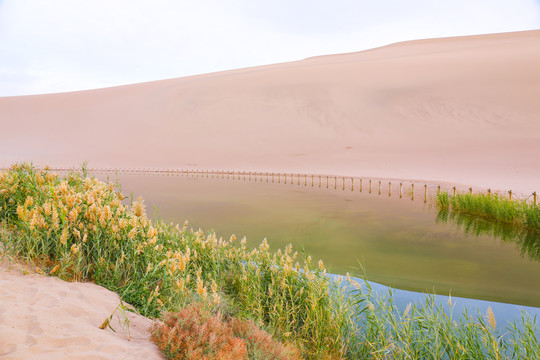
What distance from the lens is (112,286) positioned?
170 inches

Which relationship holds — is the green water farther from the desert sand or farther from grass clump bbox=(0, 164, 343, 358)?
the desert sand

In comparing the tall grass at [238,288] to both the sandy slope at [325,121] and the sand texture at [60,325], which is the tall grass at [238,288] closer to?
the sand texture at [60,325]

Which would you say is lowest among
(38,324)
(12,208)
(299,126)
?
(38,324)

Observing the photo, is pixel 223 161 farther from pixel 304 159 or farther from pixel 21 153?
pixel 21 153

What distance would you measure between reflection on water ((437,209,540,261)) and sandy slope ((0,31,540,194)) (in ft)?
53.0

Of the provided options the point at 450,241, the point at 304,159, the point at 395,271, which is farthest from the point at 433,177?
the point at 395,271

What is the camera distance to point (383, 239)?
33.0 feet

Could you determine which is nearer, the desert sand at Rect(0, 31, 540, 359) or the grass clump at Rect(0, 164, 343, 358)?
the grass clump at Rect(0, 164, 343, 358)

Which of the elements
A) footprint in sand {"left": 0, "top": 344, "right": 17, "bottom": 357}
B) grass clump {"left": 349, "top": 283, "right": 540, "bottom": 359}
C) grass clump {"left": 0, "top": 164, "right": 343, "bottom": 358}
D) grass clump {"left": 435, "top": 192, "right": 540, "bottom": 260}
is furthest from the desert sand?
footprint in sand {"left": 0, "top": 344, "right": 17, "bottom": 357}

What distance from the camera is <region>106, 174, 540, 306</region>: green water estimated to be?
274 inches

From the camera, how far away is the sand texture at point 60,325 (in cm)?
264

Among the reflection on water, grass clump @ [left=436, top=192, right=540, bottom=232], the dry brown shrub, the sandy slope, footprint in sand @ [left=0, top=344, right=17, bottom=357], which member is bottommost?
the reflection on water

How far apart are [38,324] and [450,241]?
364 inches

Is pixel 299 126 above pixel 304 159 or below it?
above
